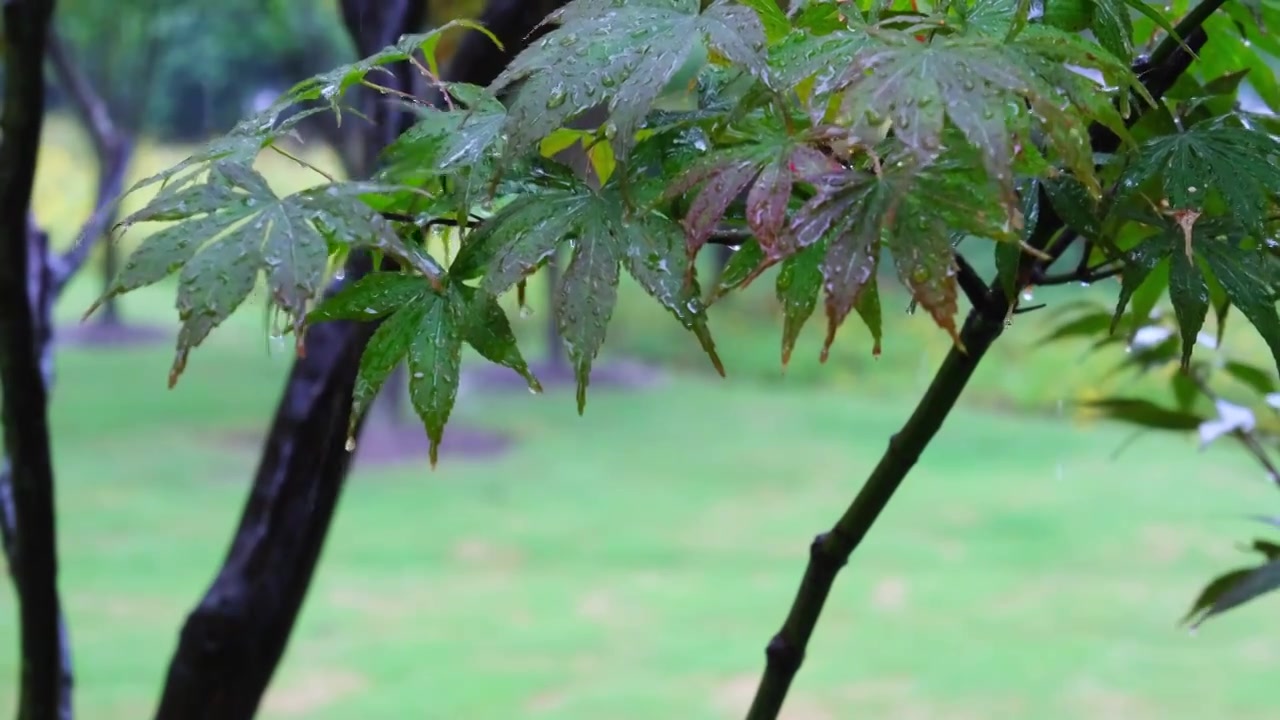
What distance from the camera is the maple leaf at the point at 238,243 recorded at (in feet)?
0.74

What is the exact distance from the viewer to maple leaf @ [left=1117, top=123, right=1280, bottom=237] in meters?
0.28

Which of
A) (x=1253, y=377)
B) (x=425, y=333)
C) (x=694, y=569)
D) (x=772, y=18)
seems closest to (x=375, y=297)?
(x=425, y=333)

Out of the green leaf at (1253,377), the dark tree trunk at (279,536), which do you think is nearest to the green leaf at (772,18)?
the dark tree trunk at (279,536)

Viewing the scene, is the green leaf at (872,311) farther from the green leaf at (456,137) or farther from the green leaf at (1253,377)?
the green leaf at (1253,377)

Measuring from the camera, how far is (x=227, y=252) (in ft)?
0.76

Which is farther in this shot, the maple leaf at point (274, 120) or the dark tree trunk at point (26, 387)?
the dark tree trunk at point (26, 387)

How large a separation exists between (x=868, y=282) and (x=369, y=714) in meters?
1.51

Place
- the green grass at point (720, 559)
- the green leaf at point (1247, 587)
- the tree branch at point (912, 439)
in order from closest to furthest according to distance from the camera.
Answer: the tree branch at point (912, 439) < the green leaf at point (1247, 587) < the green grass at point (720, 559)

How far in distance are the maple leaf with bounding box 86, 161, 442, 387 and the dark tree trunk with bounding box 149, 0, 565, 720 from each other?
31 cm

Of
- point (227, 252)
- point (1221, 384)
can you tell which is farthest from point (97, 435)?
point (227, 252)

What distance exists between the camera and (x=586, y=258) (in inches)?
9.9

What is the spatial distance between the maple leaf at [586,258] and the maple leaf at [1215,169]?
0.40 feet

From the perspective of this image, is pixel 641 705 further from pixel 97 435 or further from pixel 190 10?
pixel 190 10

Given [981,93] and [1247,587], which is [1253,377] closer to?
[1247,587]
